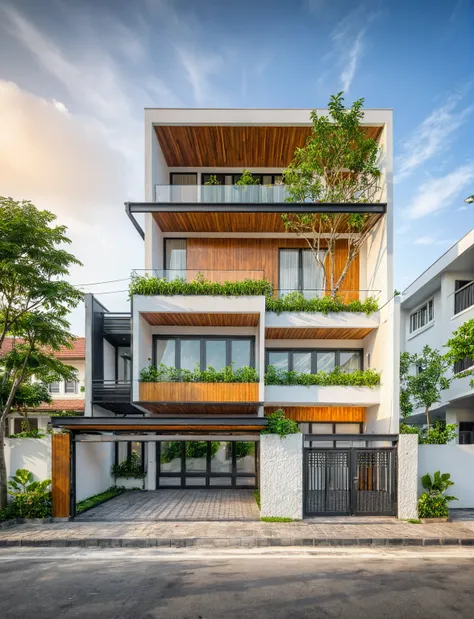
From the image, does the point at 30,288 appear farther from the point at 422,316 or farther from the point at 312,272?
the point at 422,316

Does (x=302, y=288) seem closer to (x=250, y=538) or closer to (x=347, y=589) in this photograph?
(x=250, y=538)

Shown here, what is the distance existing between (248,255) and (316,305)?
13.7 ft

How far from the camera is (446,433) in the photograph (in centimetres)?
1393

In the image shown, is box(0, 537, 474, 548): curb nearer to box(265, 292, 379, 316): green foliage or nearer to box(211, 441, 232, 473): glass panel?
box(211, 441, 232, 473): glass panel

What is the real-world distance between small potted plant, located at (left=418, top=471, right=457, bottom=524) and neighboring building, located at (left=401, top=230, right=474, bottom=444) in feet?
19.4

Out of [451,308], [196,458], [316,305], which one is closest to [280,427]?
[316,305]

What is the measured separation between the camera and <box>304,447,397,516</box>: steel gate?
1199 cm

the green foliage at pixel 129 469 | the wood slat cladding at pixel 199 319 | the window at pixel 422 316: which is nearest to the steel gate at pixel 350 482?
the wood slat cladding at pixel 199 319

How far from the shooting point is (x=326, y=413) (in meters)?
17.8

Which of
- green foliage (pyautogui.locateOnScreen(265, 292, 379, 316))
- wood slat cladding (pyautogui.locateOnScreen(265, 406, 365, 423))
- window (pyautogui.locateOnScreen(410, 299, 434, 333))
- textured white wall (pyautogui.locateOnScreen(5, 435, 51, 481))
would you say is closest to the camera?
textured white wall (pyautogui.locateOnScreen(5, 435, 51, 481))

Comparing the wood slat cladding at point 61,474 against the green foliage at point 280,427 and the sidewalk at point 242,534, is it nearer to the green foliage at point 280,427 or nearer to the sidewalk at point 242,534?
the sidewalk at point 242,534

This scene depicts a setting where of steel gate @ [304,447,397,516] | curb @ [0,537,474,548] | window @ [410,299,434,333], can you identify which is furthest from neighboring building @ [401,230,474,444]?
curb @ [0,537,474,548]

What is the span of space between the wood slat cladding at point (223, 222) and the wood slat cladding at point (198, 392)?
685 centimetres

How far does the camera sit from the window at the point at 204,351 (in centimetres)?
1711
